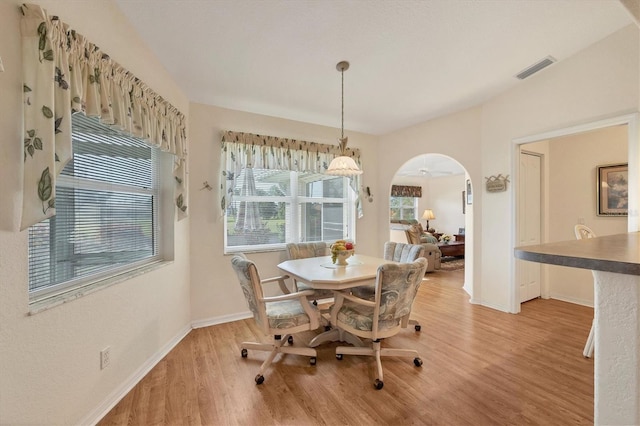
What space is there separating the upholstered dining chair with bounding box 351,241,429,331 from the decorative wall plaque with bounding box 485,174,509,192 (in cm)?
148

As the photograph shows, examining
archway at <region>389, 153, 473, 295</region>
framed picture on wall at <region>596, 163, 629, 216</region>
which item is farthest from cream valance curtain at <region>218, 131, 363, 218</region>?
archway at <region>389, 153, 473, 295</region>

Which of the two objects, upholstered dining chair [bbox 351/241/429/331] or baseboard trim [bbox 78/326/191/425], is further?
upholstered dining chair [bbox 351/241/429/331]

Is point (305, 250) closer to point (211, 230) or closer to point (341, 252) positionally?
point (341, 252)

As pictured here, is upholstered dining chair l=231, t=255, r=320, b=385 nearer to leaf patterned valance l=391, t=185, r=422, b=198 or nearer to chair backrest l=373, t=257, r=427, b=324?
chair backrest l=373, t=257, r=427, b=324

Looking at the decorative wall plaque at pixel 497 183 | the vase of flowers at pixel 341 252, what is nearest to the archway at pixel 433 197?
the decorative wall plaque at pixel 497 183

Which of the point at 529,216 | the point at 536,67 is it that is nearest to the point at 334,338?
the point at 529,216

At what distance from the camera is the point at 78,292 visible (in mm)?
1602

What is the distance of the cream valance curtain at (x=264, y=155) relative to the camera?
3.33 meters

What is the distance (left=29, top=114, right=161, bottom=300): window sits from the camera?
156 cm

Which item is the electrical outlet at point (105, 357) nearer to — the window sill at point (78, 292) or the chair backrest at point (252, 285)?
the window sill at point (78, 292)

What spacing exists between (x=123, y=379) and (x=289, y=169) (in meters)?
2.70

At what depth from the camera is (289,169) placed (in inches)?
147

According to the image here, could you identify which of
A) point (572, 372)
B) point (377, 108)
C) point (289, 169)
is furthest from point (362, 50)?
point (572, 372)

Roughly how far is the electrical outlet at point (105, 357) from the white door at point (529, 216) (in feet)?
14.3
